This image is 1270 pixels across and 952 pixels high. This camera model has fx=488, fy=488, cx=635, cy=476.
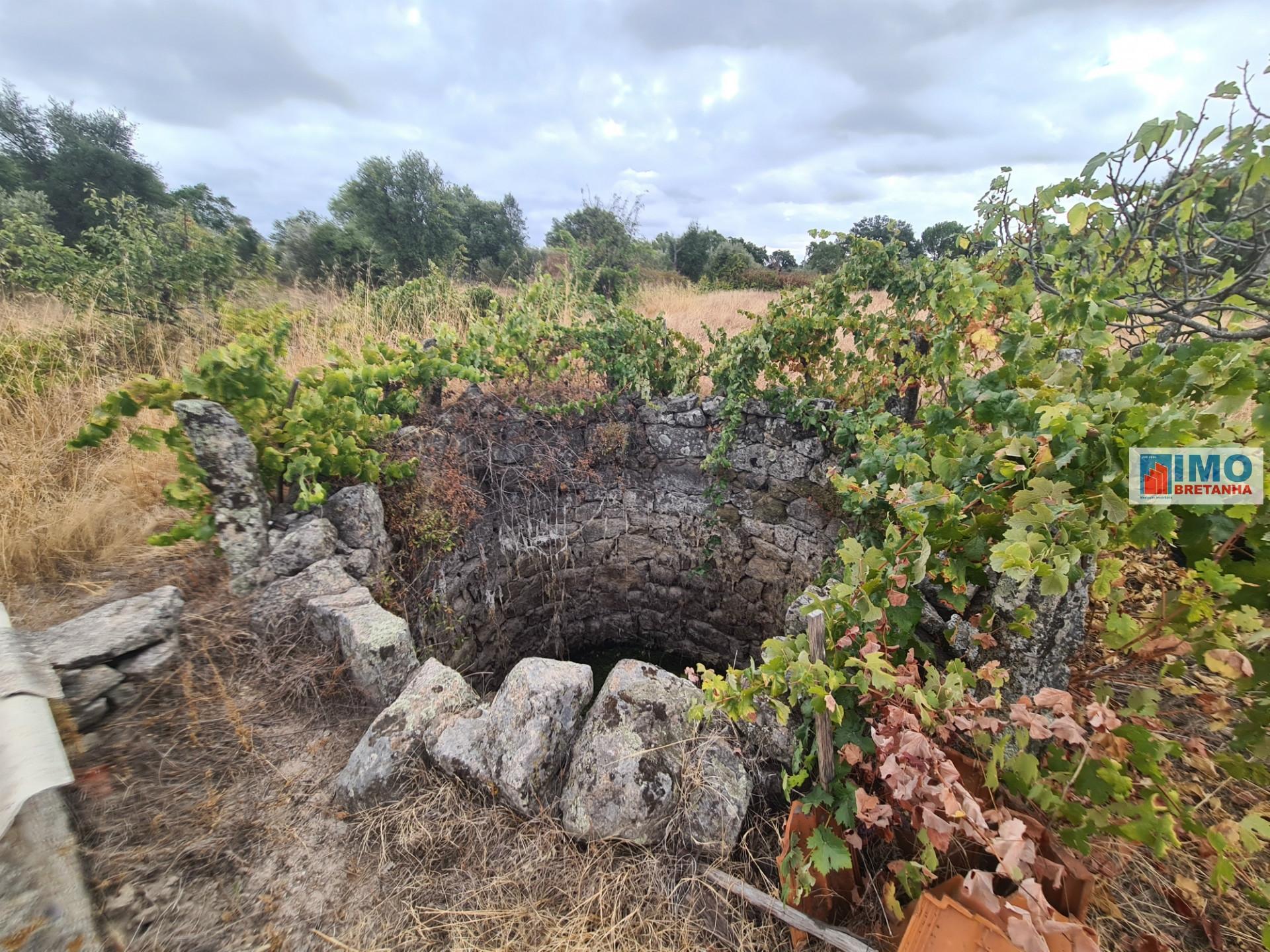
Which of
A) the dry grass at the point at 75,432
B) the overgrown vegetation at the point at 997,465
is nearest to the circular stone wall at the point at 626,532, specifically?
the overgrown vegetation at the point at 997,465

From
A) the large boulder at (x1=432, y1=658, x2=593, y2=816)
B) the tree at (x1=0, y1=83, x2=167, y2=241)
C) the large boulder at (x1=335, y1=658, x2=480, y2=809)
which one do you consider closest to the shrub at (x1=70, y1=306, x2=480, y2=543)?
the large boulder at (x1=335, y1=658, x2=480, y2=809)

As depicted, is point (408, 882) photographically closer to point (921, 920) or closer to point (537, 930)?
point (537, 930)

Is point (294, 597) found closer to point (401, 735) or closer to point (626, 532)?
point (401, 735)

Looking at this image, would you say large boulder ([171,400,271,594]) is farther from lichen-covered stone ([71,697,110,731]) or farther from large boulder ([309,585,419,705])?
lichen-covered stone ([71,697,110,731])

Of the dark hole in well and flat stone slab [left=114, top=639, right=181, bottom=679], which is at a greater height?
flat stone slab [left=114, top=639, right=181, bottom=679]

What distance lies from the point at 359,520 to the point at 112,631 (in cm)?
105

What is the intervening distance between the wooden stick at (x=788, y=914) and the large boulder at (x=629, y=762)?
0.83 ft

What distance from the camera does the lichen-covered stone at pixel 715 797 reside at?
5.42 ft

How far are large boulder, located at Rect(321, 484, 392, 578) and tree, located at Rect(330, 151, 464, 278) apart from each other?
947 cm

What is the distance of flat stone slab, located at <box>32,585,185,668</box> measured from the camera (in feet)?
5.85

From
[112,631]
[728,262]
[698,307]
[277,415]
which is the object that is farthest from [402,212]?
[112,631]

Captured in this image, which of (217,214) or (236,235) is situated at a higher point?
(217,214)

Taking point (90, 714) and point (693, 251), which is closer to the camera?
point (90, 714)

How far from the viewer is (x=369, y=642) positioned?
213 centimetres
